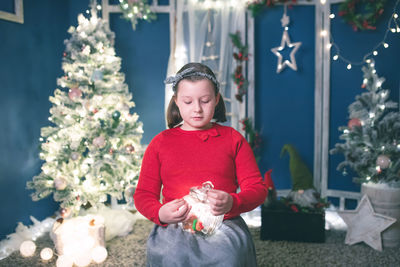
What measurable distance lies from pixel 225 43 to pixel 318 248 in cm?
209

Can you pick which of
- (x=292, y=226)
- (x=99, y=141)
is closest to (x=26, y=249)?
(x=99, y=141)

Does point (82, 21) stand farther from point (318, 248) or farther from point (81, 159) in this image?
point (318, 248)

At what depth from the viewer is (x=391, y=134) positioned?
2.88 m

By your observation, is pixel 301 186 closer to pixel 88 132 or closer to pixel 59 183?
pixel 88 132

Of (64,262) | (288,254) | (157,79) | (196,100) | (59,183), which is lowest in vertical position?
(288,254)

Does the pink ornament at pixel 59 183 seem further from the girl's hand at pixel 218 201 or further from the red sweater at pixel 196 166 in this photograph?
the girl's hand at pixel 218 201

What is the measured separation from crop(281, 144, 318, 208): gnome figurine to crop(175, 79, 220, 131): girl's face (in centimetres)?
191

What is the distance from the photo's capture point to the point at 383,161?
9.11ft

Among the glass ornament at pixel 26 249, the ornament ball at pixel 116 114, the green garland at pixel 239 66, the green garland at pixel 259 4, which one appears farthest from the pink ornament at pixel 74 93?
Answer: the green garland at pixel 259 4

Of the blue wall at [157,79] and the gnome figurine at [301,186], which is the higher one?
the blue wall at [157,79]

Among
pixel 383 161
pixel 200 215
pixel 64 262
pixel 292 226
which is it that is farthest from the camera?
pixel 292 226

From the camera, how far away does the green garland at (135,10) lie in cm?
350

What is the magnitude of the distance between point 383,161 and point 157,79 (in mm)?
2284

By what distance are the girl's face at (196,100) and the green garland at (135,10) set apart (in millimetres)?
2333
